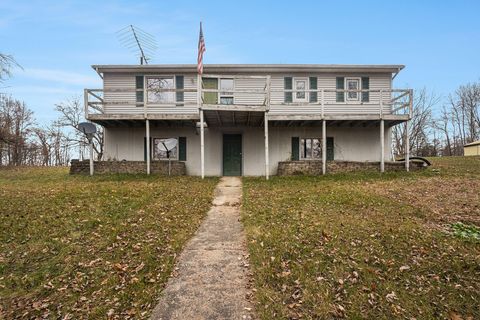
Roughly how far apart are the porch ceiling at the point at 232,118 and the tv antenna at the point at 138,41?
22.5ft

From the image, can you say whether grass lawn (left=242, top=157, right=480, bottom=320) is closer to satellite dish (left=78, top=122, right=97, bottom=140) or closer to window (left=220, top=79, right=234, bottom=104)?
window (left=220, top=79, right=234, bottom=104)

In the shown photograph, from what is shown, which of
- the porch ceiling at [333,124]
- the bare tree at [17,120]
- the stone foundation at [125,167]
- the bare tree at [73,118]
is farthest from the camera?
the bare tree at [73,118]

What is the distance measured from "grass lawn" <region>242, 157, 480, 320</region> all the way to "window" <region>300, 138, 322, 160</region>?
6708 millimetres

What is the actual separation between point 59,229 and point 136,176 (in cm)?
742

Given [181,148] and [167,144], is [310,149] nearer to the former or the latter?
[181,148]

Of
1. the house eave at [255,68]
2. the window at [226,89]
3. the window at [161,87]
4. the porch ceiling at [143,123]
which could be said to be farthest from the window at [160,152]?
the house eave at [255,68]

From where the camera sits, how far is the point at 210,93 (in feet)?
50.6

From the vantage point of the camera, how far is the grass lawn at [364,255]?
345 cm

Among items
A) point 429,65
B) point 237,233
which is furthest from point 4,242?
point 429,65

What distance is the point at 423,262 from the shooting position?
448cm

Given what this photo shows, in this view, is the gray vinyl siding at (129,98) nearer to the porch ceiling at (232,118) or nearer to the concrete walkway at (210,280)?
the porch ceiling at (232,118)

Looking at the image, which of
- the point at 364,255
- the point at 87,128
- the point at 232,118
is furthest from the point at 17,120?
the point at 364,255

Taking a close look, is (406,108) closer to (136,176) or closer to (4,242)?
(136,176)

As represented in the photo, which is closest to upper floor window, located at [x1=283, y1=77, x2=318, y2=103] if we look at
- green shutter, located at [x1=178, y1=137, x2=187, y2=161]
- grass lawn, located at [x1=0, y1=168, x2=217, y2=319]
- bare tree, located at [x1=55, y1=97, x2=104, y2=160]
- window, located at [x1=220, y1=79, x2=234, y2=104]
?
window, located at [x1=220, y1=79, x2=234, y2=104]
